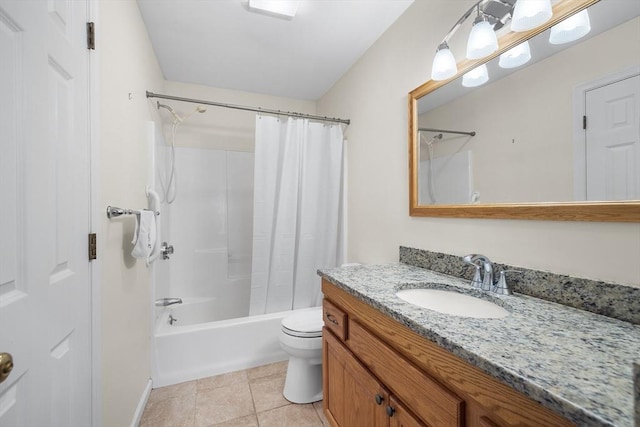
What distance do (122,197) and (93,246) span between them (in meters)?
0.39

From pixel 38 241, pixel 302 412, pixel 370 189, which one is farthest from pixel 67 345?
pixel 370 189

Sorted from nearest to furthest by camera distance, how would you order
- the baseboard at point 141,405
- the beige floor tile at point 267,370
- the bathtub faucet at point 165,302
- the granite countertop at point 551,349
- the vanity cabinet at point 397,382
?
1. the granite countertop at point 551,349
2. the vanity cabinet at point 397,382
3. the baseboard at point 141,405
4. the beige floor tile at point 267,370
5. the bathtub faucet at point 165,302

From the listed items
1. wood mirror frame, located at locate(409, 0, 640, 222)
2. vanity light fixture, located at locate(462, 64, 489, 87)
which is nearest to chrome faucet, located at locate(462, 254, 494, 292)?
wood mirror frame, located at locate(409, 0, 640, 222)

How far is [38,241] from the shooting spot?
65 centimetres

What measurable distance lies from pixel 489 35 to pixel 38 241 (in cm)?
166

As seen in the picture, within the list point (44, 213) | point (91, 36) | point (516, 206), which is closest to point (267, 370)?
point (44, 213)

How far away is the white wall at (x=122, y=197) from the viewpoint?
3.40 feet

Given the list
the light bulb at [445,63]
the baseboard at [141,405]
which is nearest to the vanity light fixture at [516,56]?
the light bulb at [445,63]

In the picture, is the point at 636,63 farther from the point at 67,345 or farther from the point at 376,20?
the point at 67,345

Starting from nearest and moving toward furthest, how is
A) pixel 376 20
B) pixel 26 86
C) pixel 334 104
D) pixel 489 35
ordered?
pixel 26 86, pixel 489 35, pixel 376 20, pixel 334 104

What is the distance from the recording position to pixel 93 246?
0.93m

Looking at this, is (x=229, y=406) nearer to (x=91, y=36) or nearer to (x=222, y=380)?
(x=222, y=380)

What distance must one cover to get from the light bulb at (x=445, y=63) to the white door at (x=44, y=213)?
141 centimetres

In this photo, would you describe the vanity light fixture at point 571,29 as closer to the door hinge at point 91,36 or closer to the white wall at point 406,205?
the white wall at point 406,205
